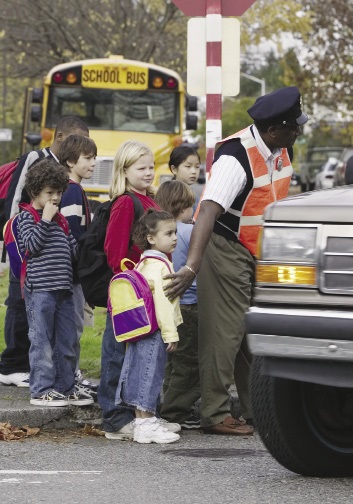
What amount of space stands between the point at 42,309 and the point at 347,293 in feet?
9.52

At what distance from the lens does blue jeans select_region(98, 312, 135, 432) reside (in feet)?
24.2

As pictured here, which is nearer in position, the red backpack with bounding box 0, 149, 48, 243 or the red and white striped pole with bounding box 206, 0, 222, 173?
the red backpack with bounding box 0, 149, 48, 243

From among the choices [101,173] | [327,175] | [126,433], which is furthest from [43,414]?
[327,175]

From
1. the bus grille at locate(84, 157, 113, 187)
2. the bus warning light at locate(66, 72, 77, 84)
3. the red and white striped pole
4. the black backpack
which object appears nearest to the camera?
the black backpack

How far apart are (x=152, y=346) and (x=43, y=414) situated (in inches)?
33.3

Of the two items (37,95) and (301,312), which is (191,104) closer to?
(37,95)

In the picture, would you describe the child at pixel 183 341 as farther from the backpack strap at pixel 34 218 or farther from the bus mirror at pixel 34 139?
the bus mirror at pixel 34 139

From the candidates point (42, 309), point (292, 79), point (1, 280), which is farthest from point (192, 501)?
point (292, 79)

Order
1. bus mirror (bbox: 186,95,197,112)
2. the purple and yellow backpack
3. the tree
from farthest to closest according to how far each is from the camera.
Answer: the tree → bus mirror (bbox: 186,95,197,112) → the purple and yellow backpack

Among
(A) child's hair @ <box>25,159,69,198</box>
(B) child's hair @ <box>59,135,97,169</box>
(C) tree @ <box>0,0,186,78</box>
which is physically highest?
(C) tree @ <box>0,0,186,78</box>

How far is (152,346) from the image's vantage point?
23.7ft

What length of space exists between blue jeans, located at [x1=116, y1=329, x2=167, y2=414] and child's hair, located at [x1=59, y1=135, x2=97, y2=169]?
4.81 ft

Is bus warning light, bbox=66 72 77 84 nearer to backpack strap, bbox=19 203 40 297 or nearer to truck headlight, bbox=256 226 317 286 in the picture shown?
backpack strap, bbox=19 203 40 297

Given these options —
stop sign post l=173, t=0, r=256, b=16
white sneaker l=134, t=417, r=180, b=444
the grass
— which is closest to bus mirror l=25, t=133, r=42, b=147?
the grass
